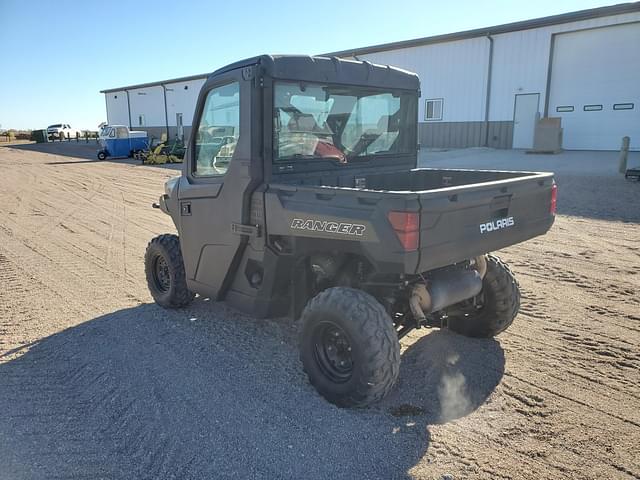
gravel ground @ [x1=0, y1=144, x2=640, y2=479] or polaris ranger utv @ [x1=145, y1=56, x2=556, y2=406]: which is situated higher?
polaris ranger utv @ [x1=145, y1=56, x2=556, y2=406]

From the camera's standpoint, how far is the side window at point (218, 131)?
13.0 feet

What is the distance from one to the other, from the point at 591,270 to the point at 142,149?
28.2 m

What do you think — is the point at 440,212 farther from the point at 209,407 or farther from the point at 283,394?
the point at 209,407

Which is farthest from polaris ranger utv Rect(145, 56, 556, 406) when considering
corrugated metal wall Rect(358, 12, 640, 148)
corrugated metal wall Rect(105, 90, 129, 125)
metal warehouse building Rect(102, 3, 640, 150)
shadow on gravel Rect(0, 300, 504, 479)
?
corrugated metal wall Rect(105, 90, 129, 125)

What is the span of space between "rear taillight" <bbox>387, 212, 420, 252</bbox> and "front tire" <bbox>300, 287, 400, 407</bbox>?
566 millimetres

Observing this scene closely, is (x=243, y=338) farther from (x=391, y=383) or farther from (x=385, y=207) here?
(x=385, y=207)

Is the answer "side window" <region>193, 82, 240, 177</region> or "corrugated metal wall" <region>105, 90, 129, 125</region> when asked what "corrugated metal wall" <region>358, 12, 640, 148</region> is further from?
"corrugated metal wall" <region>105, 90, 129, 125</region>

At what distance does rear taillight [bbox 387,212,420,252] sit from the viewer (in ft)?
9.42

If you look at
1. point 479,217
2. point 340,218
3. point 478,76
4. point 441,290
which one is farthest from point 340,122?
point 478,76

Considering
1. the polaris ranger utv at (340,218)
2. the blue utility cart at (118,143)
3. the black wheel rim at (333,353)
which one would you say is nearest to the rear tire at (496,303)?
the polaris ranger utv at (340,218)

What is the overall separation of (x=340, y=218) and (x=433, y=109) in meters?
24.1

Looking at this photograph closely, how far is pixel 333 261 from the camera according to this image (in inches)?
149

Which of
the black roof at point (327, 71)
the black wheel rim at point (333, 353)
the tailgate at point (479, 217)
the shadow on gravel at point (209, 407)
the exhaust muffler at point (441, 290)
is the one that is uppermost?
the black roof at point (327, 71)

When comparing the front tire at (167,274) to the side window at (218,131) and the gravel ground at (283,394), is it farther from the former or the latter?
the side window at (218,131)
